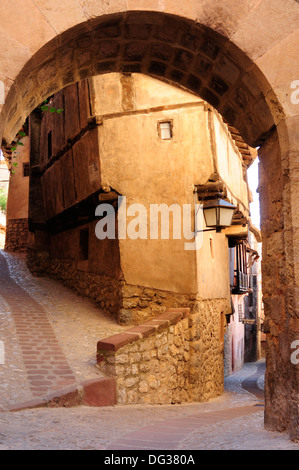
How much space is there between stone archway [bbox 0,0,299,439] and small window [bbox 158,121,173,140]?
16.9ft

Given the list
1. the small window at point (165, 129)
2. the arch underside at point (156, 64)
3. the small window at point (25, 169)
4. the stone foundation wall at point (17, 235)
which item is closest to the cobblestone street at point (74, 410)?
the arch underside at point (156, 64)

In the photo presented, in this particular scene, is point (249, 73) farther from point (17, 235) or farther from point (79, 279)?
point (17, 235)

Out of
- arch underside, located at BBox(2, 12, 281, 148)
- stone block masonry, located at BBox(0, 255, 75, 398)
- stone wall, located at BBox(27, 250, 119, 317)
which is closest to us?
arch underside, located at BBox(2, 12, 281, 148)

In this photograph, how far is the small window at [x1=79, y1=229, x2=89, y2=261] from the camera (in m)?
11.4

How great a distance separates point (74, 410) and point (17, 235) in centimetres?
1563

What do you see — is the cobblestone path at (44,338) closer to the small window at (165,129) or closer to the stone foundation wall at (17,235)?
the small window at (165,129)

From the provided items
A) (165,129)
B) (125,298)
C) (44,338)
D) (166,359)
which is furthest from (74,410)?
(165,129)

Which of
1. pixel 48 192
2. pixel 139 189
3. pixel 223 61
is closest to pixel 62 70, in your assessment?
pixel 223 61

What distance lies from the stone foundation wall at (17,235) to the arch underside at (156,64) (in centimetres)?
1605

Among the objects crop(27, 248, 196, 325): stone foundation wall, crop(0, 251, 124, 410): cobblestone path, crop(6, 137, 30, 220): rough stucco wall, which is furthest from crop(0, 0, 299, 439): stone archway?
crop(6, 137, 30, 220): rough stucco wall

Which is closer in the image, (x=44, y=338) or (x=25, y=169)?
(x=44, y=338)

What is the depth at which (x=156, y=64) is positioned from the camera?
3760mm

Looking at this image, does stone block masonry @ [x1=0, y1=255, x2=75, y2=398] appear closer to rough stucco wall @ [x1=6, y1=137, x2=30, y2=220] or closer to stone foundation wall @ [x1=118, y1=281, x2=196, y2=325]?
stone foundation wall @ [x1=118, y1=281, x2=196, y2=325]
